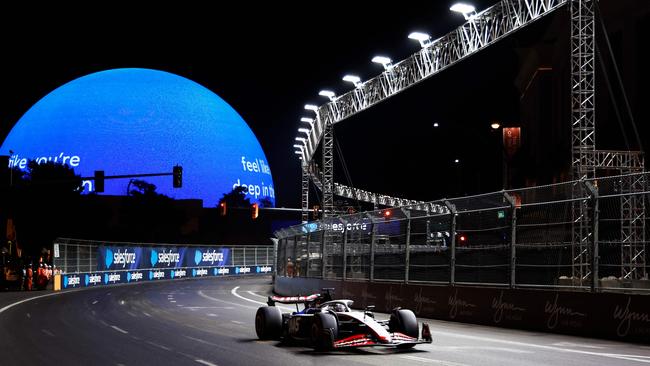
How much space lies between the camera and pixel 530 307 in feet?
68.1

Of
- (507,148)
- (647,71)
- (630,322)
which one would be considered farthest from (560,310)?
(647,71)

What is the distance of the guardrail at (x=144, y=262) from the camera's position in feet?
172

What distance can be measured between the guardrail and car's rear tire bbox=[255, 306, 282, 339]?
3471cm

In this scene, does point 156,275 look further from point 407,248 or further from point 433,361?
point 433,361

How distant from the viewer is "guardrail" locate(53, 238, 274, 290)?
52.5 metres

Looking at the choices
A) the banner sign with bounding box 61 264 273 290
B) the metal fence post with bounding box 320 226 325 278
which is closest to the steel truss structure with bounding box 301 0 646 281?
the metal fence post with bounding box 320 226 325 278

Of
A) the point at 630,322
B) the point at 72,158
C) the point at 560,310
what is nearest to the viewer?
the point at 630,322

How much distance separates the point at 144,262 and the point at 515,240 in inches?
1953

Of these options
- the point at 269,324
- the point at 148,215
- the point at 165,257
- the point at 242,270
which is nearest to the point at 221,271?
the point at 242,270

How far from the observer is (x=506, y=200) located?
2178 centimetres

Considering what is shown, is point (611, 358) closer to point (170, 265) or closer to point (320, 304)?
point (320, 304)

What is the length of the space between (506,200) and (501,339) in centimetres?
489

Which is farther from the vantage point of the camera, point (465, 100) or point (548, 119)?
point (465, 100)

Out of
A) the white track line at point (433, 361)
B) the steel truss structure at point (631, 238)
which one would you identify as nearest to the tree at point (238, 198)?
the steel truss structure at point (631, 238)
